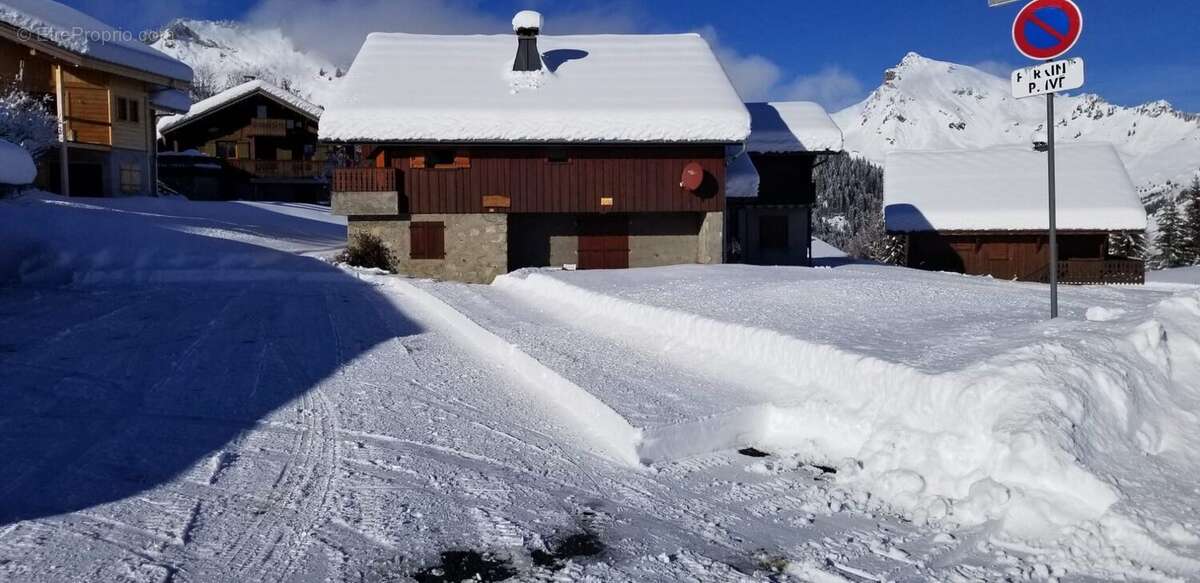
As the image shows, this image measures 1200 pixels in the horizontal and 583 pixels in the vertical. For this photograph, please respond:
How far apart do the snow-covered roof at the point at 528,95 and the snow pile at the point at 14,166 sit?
31.3ft

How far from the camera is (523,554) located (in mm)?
5113

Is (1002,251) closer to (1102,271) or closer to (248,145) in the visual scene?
(1102,271)

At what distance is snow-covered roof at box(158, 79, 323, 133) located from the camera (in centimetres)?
5050

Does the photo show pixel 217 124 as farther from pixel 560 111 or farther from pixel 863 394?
pixel 863 394

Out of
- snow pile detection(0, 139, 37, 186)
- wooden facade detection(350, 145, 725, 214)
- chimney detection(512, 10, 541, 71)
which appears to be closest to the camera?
snow pile detection(0, 139, 37, 186)

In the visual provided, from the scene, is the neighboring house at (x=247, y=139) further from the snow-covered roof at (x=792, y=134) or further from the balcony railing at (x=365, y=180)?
the balcony railing at (x=365, y=180)

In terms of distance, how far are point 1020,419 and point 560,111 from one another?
20.8 m

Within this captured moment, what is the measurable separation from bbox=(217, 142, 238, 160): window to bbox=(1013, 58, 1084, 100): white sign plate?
162 feet

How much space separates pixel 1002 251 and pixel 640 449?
3382cm

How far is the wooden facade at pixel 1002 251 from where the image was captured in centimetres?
3609

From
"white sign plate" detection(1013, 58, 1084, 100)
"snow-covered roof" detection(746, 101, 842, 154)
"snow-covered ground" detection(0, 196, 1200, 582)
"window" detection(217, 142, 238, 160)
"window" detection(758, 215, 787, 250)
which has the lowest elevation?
"snow-covered ground" detection(0, 196, 1200, 582)

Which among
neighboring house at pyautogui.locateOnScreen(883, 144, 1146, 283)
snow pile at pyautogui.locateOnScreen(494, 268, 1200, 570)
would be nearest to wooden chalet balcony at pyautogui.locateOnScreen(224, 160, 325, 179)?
neighboring house at pyautogui.locateOnScreen(883, 144, 1146, 283)

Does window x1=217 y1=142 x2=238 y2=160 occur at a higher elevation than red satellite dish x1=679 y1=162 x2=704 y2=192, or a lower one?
higher

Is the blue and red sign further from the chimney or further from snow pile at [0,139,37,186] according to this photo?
the chimney
